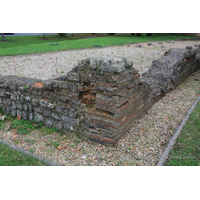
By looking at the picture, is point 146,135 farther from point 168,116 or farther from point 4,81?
point 4,81

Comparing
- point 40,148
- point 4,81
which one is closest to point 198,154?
point 40,148

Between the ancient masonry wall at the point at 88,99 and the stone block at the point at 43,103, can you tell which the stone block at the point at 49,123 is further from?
the stone block at the point at 43,103

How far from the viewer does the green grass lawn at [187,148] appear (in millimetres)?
3381

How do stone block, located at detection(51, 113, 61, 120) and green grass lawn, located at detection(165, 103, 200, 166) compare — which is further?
stone block, located at detection(51, 113, 61, 120)

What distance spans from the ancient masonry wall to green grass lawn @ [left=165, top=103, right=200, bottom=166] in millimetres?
1110

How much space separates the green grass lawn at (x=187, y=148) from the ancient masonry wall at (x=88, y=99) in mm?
1110

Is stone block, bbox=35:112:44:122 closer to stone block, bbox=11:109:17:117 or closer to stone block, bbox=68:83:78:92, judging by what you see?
stone block, bbox=11:109:17:117

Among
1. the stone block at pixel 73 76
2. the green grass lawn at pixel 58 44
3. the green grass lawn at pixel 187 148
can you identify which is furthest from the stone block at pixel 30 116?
the green grass lawn at pixel 58 44

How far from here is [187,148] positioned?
3721 millimetres

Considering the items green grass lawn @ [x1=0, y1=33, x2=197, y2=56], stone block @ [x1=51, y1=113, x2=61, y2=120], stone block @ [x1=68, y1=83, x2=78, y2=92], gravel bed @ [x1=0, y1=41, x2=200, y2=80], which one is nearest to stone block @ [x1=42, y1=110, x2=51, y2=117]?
stone block @ [x1=51, y1=113, x2=61, y2=120]

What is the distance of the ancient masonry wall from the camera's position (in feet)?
12.0

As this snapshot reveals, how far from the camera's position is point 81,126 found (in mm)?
4160

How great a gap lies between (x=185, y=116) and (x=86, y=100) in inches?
108

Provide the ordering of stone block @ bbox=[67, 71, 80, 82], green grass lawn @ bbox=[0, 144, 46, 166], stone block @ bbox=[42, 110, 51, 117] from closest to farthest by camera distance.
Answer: green grass lawn @ bbox=[0, 144, 46, 166]
stone block @ bbox=[67, 71, 80, 82]
stone block @ bbox=[42, 110, 51, 117]
